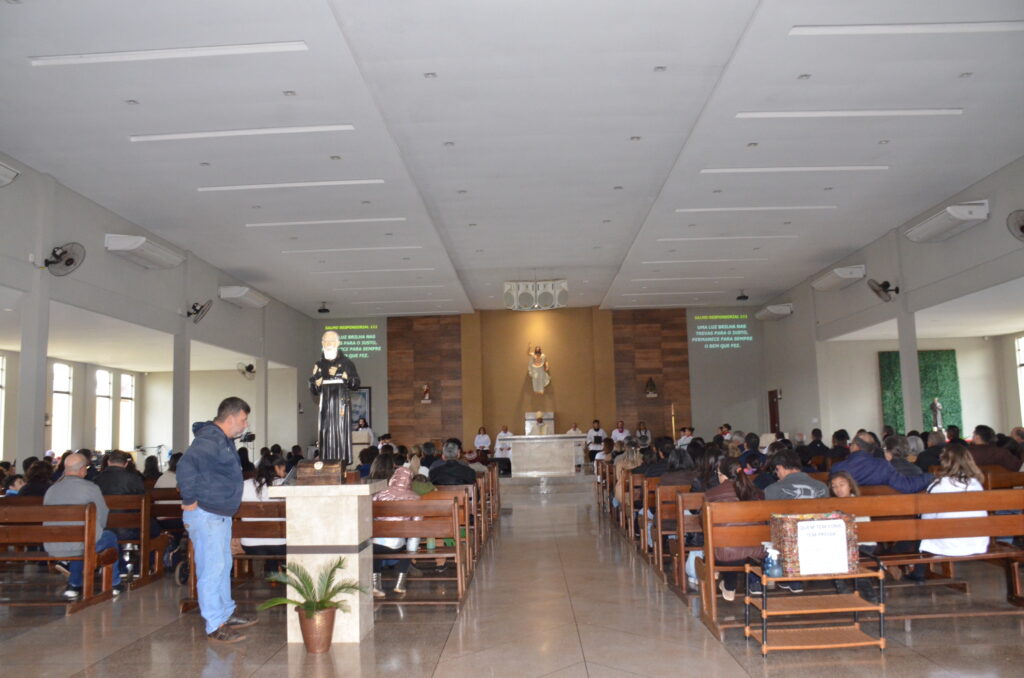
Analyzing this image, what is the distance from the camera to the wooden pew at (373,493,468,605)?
17.5 ft

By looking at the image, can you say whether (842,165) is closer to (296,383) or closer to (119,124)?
(119,124)

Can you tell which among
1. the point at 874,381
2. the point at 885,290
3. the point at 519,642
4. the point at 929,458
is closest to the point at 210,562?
the point at 519,642

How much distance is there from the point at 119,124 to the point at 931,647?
7597 mm

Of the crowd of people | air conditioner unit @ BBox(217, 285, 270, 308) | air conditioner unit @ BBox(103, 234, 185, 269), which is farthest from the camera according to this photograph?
air conditioner unit @ BBox(217, 285, 270, 308)

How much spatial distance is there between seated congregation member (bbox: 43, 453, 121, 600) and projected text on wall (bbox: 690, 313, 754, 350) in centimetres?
1550

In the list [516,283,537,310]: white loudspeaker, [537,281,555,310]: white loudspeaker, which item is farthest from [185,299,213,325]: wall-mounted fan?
[537,281,555,310]: white loudspeaker

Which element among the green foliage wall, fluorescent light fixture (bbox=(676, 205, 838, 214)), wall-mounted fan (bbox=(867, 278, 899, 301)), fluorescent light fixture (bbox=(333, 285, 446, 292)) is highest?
fluorescent light fixture (bbox=(676, 205, 838, 214))

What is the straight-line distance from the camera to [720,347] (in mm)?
19328

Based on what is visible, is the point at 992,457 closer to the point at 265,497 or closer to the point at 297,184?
the point at 265,497

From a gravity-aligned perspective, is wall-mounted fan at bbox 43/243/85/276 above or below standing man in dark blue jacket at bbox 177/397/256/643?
above

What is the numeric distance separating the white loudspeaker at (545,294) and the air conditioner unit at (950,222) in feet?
22.6

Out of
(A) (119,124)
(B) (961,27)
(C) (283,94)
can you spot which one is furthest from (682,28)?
(A) (119,124)

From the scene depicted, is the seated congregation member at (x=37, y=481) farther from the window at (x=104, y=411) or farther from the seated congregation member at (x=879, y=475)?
the window at (x=104, y=411)

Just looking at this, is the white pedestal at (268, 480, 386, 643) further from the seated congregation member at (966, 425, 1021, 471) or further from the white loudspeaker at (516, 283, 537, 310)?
the white loudspeaker at (516, 283, 537, 310)
